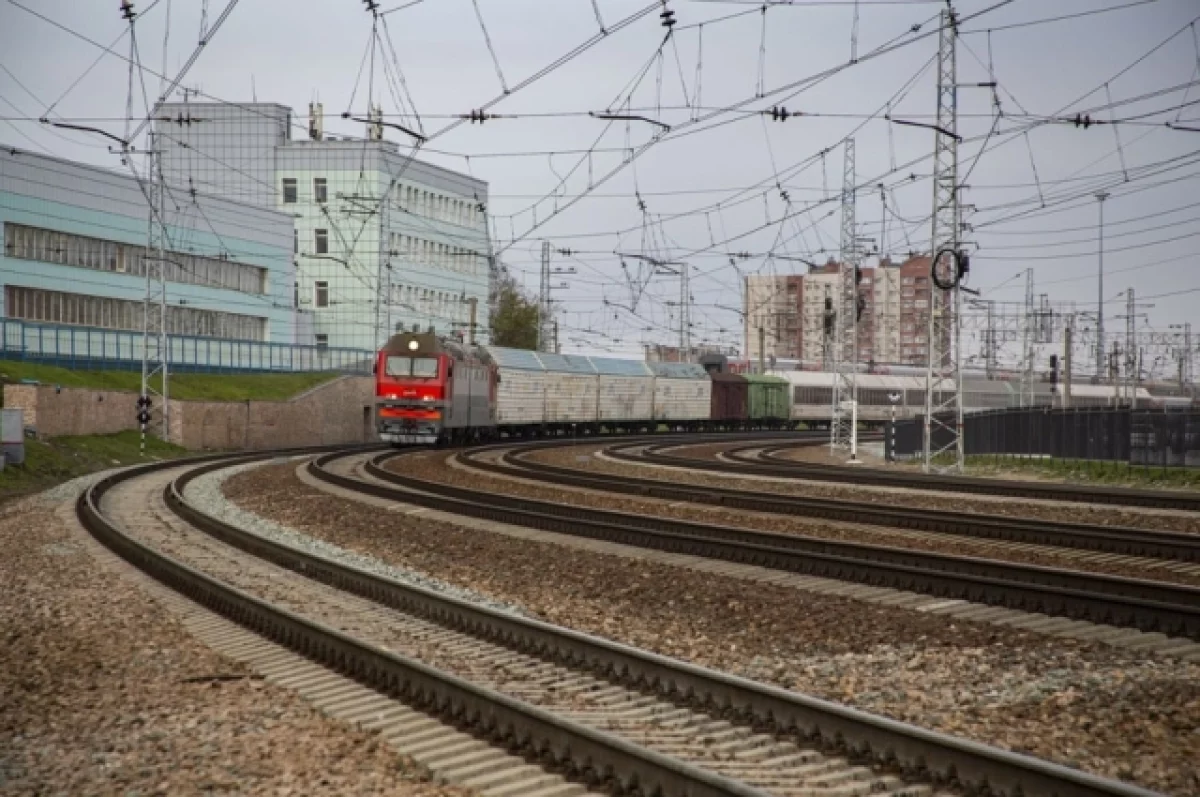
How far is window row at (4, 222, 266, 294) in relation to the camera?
59.4 meters

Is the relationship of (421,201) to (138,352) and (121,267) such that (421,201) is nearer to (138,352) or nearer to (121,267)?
(121,267)

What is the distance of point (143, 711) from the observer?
852cm

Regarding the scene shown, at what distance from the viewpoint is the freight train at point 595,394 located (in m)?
43.8

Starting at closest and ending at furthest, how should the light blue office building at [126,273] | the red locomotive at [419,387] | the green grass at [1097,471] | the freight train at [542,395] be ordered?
the green grass at [1097,471] → the red locomotive at [419,387] → the freight train at [542,395] → the light blue office building at [126,273]

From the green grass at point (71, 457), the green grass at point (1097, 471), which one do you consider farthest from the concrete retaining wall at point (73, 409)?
the green grass at point (1097, 471)

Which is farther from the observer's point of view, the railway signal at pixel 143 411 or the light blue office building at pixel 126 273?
the light blue office building at pixel 126 273

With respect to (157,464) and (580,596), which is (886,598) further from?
(157,464)

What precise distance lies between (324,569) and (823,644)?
22.4 ft

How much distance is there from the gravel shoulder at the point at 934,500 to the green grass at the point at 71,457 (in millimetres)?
13191

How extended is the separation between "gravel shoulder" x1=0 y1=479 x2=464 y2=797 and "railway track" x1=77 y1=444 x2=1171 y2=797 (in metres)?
0.41

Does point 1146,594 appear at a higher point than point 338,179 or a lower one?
lower

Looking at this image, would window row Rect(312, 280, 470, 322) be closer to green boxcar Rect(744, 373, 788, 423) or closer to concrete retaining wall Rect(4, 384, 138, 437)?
green boxcar Rect(744, 373, 788, 423)

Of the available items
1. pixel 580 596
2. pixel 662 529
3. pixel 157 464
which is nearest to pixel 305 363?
pixel 157 464

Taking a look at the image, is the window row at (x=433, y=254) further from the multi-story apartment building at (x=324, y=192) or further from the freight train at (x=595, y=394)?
the freight train at (x=595, y=394)
